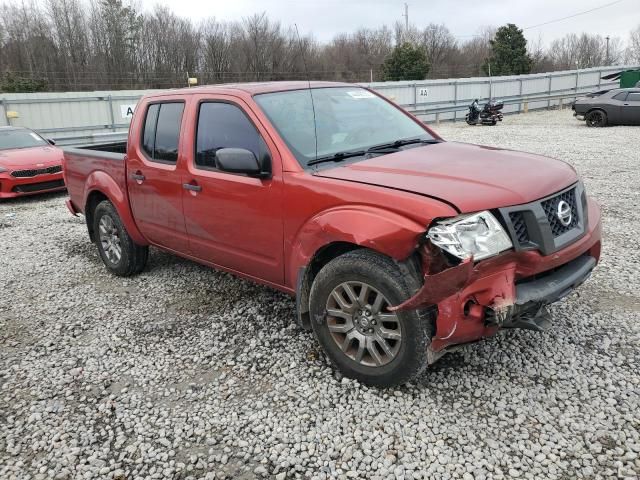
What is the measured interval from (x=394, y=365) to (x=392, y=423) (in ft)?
1.08

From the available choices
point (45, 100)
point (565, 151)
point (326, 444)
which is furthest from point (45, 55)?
point (326, 444)

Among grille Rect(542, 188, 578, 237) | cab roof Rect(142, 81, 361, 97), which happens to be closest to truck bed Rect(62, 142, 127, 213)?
cab roof Rect(142, 81, 361, 97)

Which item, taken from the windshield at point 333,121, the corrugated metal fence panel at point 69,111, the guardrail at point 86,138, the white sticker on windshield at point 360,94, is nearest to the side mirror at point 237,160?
the windshield at point 333,121

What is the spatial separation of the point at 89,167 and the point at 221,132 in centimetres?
230

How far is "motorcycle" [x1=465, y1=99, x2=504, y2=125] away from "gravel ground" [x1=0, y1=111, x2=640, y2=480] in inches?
730

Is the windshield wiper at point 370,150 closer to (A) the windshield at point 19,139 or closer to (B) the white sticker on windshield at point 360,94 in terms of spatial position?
(B) the white sticker on windshield at point 360,94

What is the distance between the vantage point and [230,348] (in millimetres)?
4027

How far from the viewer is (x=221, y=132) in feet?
13.7

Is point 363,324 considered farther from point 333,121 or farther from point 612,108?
point 612,108

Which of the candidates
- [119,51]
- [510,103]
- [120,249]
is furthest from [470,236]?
[119,51]

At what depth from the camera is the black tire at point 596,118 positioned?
62.2 feet

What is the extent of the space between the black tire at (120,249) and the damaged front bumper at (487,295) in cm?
352

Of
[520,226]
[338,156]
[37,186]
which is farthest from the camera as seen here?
[37,186]

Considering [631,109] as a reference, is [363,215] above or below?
above
